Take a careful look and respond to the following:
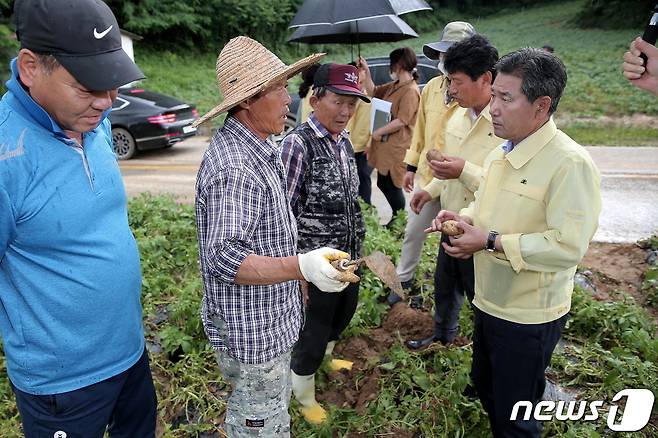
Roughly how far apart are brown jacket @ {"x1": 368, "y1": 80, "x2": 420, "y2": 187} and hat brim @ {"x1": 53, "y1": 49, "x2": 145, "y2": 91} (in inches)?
145

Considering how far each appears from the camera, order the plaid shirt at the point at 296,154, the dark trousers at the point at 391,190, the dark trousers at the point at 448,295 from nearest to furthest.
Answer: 1. the plaid shirt at the point at 296,154
2. the dark trousers at the point at 448,295
3. the dark trousers at the point at 391,190

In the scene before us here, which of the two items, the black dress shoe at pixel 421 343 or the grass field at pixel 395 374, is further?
the black dress shoe at pixel 421 343

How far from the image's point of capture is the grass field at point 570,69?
1179 cm

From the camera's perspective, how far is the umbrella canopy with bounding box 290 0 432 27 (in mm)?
3795

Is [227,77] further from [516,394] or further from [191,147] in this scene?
[191,147]

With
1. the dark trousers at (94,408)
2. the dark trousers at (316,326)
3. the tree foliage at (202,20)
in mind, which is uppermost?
the dark trousers at (94,408)

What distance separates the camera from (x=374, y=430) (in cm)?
271

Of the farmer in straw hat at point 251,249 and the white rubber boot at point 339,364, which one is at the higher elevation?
the farmer in straw hat at point 251,249

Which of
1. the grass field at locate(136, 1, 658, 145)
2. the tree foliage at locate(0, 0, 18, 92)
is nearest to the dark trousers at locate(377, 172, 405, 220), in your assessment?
the tree foliage at locate(0, 0, 18, 92)

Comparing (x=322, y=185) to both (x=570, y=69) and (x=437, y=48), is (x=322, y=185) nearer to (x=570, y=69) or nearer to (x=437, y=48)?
(x=437, y=48)

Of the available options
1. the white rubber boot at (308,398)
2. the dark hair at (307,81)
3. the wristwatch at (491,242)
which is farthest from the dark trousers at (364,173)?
the wristwatch at (491,242)

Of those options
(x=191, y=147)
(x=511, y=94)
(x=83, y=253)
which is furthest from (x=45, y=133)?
(x=191, y=147)

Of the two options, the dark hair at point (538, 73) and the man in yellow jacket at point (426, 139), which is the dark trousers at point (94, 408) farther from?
the man in yellow jacket at point (426, 139)

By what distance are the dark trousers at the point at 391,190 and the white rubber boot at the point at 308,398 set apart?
2836 mm
